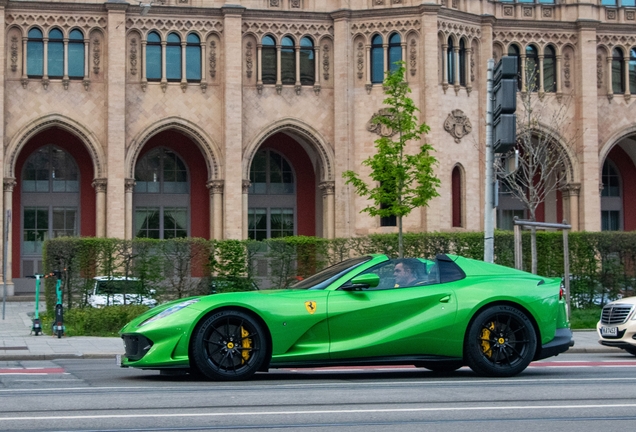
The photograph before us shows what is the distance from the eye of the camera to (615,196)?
164 feet

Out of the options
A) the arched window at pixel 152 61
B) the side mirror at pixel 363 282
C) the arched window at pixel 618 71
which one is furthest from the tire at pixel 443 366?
the arched window at pixel 618 71

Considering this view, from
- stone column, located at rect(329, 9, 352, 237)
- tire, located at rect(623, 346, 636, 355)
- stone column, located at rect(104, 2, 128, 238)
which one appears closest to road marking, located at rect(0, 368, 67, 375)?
tire, located at rect(623, 346, 636, 355)

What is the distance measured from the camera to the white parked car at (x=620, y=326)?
16.4m

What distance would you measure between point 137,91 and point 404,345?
31.6 meters

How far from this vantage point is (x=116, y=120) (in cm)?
4078

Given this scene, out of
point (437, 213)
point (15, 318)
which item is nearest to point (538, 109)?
point (437, 213)

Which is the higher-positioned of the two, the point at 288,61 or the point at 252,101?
the point at 288,61

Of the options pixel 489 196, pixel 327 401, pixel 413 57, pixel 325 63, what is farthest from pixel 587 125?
pixel 327 401

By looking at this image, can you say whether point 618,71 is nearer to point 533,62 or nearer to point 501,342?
point 533,62

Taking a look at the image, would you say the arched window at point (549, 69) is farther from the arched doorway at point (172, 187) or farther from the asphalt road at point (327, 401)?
the asphalt road at point (327, 401)

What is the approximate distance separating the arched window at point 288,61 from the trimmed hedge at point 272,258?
536 inches

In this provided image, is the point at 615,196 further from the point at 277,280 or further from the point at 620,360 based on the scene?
the point at 620,360

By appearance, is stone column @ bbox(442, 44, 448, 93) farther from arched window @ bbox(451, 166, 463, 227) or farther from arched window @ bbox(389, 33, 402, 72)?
arched window @ bbox(451, 166, 463, 227)

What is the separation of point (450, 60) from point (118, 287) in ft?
65.9
